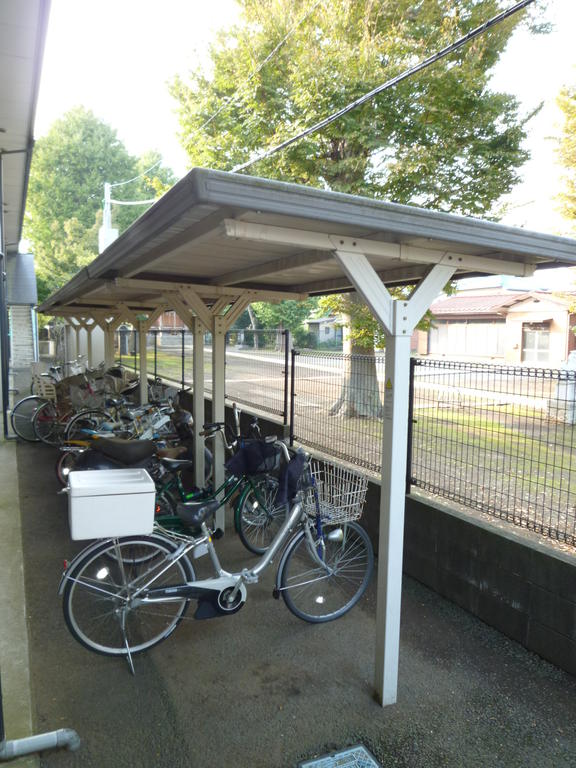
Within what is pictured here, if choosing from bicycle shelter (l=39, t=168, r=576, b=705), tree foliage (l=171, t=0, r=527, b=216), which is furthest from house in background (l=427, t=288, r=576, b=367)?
bicycle shelter (l=39, t=168, r=576, b=705)

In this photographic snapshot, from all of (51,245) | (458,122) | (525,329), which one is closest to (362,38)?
(458,122)

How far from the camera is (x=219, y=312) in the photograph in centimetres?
451

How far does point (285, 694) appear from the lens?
2473mm

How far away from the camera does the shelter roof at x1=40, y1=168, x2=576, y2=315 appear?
6.16 ft

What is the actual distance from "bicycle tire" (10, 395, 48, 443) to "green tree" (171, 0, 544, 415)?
15.9ft

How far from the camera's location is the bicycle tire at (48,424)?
300 inches

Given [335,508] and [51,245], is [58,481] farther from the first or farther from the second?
[51,245]

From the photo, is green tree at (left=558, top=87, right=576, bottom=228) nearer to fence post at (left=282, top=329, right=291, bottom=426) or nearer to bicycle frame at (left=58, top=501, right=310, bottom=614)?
fence post at (left=282, top=329, right=291, bottom=426)

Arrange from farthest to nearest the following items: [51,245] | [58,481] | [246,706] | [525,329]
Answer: [51,245], [525,329], [58,481], [246,706]

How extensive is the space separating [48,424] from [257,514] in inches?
188

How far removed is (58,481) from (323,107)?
5838 millimetres

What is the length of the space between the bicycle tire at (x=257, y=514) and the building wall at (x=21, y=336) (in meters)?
16.9

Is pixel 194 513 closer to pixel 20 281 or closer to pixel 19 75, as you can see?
pixel 19 75

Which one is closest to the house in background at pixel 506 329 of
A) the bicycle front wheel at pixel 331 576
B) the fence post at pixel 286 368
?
the fence post at pixel 286 368
